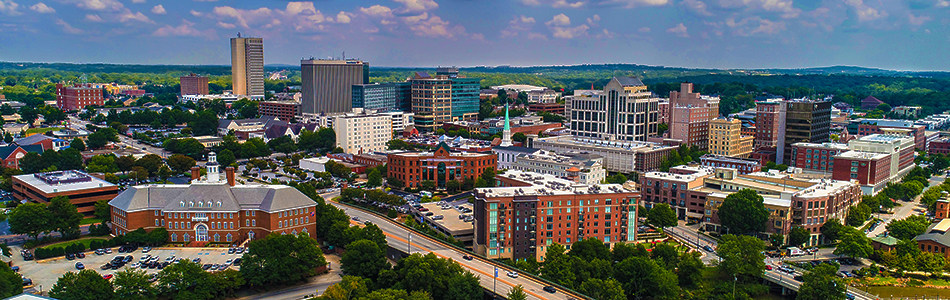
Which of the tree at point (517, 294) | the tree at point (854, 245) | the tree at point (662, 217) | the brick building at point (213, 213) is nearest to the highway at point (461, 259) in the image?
the tree at point (517, 294)

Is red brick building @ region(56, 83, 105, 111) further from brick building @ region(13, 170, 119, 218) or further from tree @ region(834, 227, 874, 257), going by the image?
tree @ region(834, 227, 874, 257)

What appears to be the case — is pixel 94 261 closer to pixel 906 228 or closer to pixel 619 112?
pixel 906 228

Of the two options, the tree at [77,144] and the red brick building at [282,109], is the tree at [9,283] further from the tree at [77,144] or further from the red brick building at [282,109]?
the red brick building at [282,109]

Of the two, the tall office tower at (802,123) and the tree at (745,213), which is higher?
the tall office tower at (802,123)

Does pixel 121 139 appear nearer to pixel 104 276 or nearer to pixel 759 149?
pixel 104 276

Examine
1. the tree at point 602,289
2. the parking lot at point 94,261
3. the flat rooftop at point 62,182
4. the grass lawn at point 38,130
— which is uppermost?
the grass lawn at point 38,130

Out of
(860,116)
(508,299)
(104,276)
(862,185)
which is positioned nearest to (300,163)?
(104,276)

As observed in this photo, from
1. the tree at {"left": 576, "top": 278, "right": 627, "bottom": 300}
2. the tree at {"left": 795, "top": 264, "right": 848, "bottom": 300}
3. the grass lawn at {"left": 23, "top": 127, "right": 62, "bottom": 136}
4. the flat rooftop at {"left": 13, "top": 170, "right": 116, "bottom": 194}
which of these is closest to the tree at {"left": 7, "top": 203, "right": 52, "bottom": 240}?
the flat rooftop at {"left": 13, "top": 170, "right": 116, "bottom": 194}
